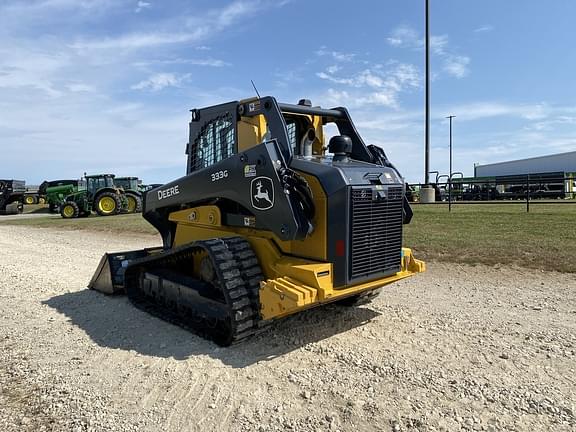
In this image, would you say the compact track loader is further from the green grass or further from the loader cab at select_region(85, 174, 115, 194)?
the loader cab at select_region(85, 174, 115, 194)

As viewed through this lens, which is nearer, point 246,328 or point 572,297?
point 246,328

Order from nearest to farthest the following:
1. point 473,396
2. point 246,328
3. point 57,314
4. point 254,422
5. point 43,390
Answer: point 254,422 < point 473,396 < point 43,390 < point 246,328 < point 57,314

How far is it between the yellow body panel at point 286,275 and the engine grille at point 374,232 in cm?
17

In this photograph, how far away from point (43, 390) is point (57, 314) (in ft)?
7.87

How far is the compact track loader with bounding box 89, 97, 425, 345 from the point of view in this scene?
4438mm

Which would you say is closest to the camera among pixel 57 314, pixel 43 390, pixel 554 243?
pixel 43 390

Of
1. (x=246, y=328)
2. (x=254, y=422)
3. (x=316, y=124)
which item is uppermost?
(x=316, y=124)

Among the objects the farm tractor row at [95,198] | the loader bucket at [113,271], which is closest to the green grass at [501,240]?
the loader bucket at [113,271]

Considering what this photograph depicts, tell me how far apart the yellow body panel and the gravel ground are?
54cm

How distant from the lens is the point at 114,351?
466cm

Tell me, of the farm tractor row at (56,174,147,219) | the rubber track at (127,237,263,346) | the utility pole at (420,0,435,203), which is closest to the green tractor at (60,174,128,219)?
the farm tractor row at (56,174,147,219)

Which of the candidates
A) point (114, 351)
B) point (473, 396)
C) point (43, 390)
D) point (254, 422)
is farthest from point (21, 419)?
point (473, 396)

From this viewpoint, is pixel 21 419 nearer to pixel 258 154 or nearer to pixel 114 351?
pixel 114 351

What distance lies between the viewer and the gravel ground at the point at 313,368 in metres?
3.31
